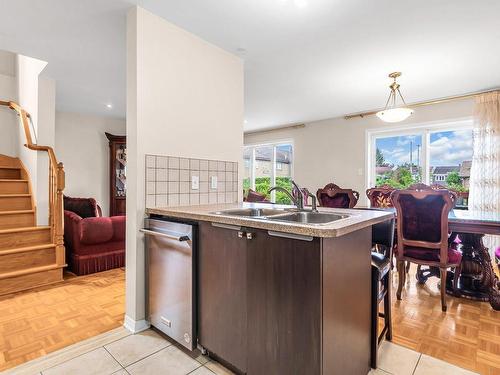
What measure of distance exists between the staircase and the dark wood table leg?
4054 millimetres

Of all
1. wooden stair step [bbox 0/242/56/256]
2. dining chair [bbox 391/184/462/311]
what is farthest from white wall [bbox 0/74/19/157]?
dining chair [bbox 391/184/462/311]

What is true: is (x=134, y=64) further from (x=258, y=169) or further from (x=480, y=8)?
(x=258, y=169)

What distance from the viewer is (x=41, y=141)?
329cm

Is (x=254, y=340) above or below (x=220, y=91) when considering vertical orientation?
below

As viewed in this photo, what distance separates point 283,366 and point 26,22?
9.82ft

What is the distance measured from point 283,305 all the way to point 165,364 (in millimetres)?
890

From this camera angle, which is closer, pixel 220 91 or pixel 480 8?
pixel 480 8

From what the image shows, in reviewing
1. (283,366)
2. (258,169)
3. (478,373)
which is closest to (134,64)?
(283,366)

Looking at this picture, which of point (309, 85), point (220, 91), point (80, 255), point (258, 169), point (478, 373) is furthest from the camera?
point (258, 169)

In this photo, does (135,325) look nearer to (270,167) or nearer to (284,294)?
(284,294)

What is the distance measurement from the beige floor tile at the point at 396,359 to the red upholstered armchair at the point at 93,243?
9.36ft

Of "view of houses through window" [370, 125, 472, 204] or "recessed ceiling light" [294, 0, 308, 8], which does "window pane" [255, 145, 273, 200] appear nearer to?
"view of houses through window" [370, 125, 472, 204]

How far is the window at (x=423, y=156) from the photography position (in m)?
4.19

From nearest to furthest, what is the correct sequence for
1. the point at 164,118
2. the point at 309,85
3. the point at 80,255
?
the point at 164,118 → the point at 80,255 → the point at 309,85
